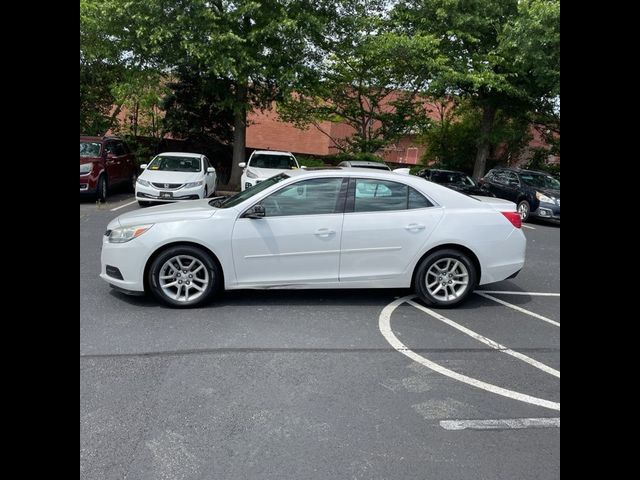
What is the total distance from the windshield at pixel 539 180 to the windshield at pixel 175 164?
31.6 feet

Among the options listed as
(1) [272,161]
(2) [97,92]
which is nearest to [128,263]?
(1) [272,161]

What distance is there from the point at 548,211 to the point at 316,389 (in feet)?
39.6

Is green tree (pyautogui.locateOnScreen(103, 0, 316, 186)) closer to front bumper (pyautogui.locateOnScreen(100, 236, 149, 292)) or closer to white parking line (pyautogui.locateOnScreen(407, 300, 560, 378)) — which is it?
front bumper (pyautogui.locateOnScreen(100, 236, 149, 292))

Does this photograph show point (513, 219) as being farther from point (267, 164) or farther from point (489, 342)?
point (267, 164)

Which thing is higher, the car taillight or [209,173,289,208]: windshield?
[209,173,289,208]: windshield

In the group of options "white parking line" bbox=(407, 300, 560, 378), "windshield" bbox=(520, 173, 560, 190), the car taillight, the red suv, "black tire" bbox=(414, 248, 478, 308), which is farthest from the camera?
"windshield" bbox=(520, 173, 560, 190)

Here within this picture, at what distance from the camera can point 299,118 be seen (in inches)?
900

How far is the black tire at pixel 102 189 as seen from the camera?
13.9m

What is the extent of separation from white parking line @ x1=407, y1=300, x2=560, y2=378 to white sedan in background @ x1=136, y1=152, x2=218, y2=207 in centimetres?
855

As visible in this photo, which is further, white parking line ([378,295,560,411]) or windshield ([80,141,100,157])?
windshield ([80,141,100,157])

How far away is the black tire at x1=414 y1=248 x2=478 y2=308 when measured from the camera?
5758mm

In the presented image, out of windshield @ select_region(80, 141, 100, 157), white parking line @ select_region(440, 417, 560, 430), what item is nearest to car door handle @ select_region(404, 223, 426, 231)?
white parking line @ select_region(440, 417, 560, 430)
